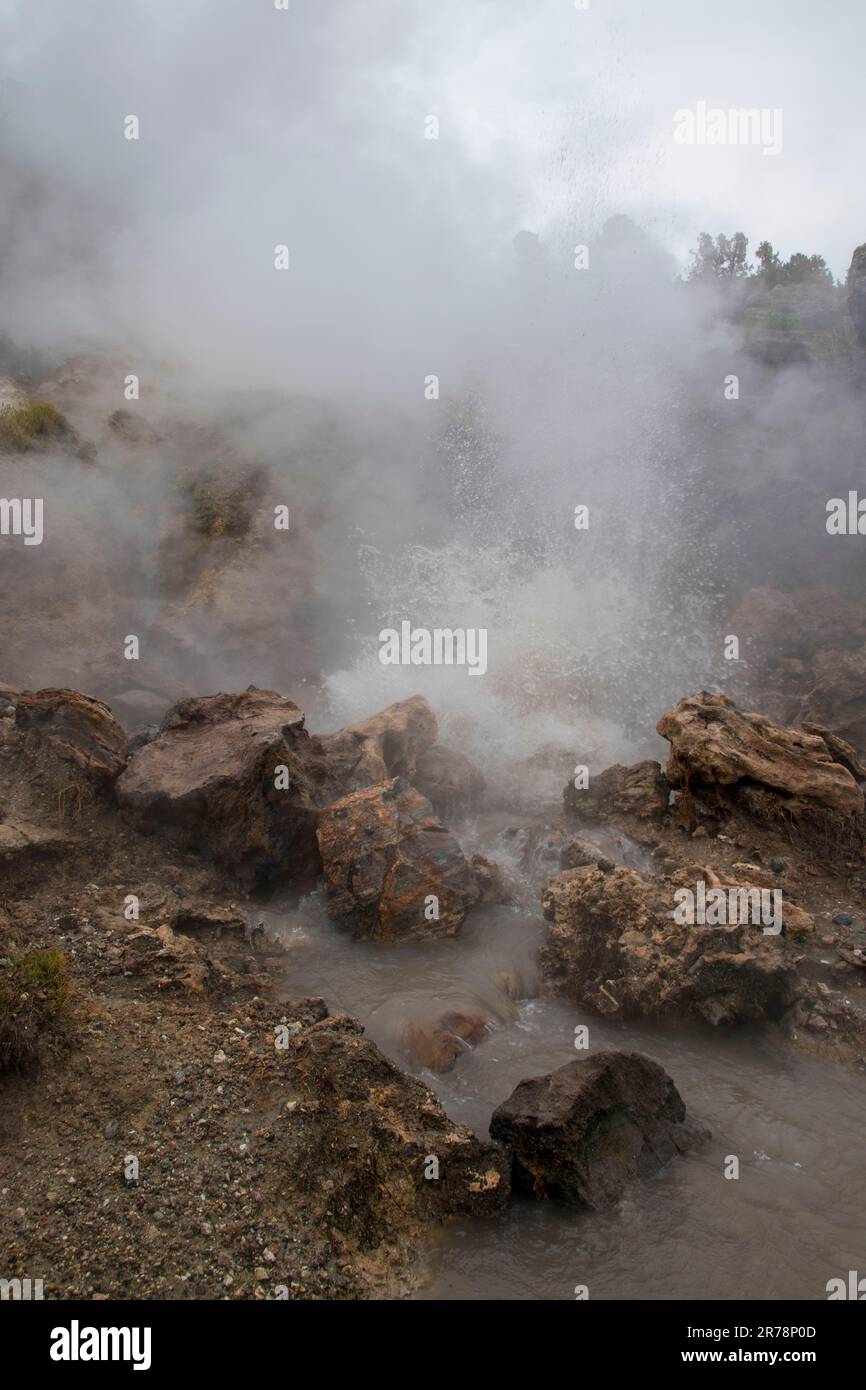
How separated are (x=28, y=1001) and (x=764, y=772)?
7.33 metres

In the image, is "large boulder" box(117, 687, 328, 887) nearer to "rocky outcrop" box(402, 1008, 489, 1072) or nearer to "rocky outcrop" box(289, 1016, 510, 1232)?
"rocky outcrop" box(402, 1008, 489, 1072)

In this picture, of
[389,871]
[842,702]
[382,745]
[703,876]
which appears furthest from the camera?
[842,702]

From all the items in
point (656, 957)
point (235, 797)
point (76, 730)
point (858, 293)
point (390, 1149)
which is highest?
point (858, 293)

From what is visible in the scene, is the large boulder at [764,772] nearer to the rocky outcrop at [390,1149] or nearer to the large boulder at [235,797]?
the large boulder at [235,797]

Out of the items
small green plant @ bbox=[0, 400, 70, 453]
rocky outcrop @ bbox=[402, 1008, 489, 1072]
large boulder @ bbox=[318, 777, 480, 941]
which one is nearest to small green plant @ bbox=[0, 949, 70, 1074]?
rocky outcrop @ bbox=[402, 1008, 489, 1072]

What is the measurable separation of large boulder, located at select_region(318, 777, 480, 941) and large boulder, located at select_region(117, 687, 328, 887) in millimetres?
391

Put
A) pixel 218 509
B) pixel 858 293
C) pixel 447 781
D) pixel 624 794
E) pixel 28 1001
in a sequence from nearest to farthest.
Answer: pixel 28 1001 → pixel 624 794 → pixel 447 781 → pixel 218 509 → pixel 858 293

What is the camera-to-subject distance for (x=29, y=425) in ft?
55.2

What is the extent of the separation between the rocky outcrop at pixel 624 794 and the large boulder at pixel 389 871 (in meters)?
2.43

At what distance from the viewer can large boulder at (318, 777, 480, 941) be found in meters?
8.34

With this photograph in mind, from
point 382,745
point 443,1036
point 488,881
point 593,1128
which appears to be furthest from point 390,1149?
point 382,745

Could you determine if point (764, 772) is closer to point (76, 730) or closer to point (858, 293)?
point (76, 730)

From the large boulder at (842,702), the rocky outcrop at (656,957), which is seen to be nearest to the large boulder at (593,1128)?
the rocky outcrop at (656,957)

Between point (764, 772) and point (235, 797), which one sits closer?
point (235, 797)
